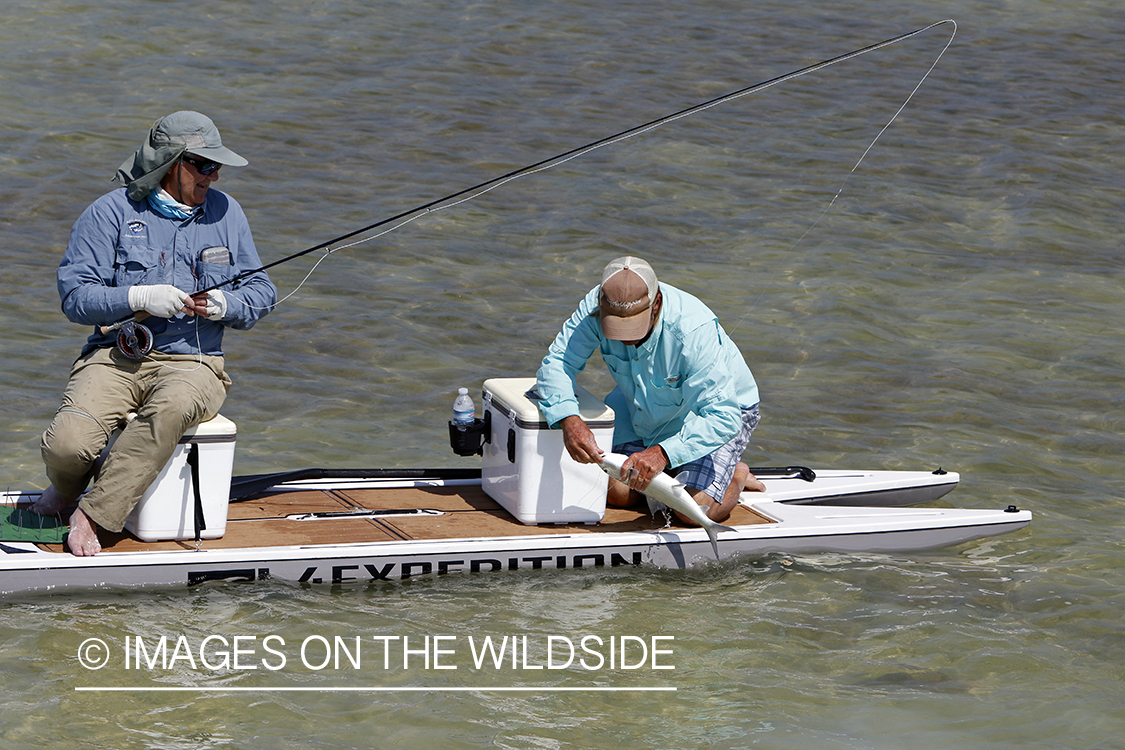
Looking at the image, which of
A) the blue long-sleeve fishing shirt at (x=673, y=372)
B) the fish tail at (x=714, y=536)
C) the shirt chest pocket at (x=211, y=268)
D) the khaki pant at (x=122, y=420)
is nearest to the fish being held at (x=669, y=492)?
the fish tail at (x=714, y=536)

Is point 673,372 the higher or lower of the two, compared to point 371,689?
higher

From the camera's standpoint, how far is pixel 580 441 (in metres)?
5.85

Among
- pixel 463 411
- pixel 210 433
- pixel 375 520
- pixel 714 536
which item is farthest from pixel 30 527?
pixel 714 536

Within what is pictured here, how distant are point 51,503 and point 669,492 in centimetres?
264

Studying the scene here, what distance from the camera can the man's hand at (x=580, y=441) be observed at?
5852 millimetres

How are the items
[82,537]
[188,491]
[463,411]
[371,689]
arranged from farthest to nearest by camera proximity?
[463,411], [188,491], [82,537], [371,689]

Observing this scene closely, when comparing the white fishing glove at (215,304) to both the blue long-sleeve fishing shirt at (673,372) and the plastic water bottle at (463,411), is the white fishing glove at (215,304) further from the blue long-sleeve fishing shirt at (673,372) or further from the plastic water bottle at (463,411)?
the blue long-sleeve fishing shirt at (673,372)

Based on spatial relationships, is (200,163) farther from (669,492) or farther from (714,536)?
(714,536)

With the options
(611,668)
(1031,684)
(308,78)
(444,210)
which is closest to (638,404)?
(611,668)

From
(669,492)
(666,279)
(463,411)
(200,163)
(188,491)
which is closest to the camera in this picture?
(200,163)

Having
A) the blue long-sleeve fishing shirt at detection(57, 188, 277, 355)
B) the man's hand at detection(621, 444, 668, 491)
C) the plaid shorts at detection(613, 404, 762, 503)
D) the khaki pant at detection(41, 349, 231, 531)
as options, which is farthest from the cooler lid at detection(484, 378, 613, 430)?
the khaki pant at detection(41, 349, 231, 531)

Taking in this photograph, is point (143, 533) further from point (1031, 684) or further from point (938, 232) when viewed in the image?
point (938, 232)

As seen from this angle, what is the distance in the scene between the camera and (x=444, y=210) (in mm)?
12461

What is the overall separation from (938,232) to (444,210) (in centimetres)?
459
